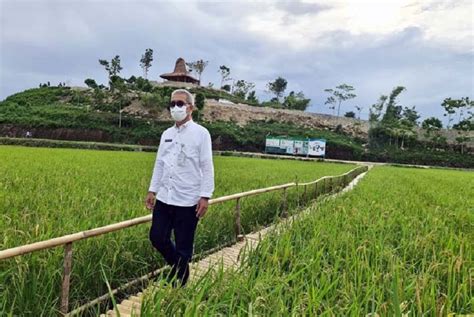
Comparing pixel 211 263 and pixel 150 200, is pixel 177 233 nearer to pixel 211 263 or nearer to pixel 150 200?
pixel 150 200

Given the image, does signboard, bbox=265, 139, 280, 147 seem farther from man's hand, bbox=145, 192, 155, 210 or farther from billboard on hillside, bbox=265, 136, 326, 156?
man's hand, bbox=145, 192, 155, 210

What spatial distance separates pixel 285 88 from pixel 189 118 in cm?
8228

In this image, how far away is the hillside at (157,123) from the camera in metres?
45.0

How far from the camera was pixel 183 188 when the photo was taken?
10.6 ft

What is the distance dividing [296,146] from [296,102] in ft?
110

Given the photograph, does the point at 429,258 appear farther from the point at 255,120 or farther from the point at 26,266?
the point at 255,120

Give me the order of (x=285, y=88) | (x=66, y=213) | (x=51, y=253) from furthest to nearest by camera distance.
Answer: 1. (x=285, y=88)
2. (x=66, y=213)
3. (x=51, y=253)

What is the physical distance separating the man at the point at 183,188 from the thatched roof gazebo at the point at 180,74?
7022 cm

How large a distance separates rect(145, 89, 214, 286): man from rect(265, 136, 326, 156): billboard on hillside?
38.5 metres

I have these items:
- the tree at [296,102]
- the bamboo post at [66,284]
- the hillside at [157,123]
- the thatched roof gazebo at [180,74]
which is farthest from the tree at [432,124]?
the bamboo post at [66,284]

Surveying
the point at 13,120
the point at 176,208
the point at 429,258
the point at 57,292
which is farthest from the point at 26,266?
the point at 13,120

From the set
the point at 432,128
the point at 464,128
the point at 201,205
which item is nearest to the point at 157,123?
the point at 432,128

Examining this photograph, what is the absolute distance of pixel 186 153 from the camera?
10.7 ft

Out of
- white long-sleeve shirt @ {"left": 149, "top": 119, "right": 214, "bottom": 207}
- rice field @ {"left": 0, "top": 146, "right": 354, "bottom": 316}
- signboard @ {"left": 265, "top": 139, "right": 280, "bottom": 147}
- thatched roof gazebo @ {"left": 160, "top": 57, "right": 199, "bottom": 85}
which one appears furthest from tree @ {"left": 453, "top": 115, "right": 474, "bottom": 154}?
white long-sleeve shirt @ {"left": 149, "top": 119, "right": 214, "bottom": 207}
